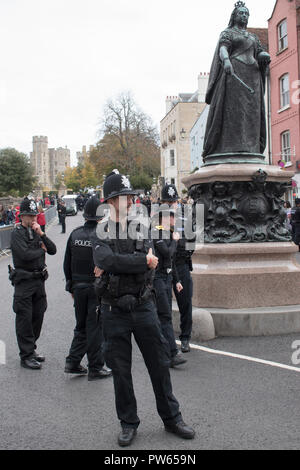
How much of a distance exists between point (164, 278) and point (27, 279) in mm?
1666

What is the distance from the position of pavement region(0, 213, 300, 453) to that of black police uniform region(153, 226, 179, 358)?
1.48 ft

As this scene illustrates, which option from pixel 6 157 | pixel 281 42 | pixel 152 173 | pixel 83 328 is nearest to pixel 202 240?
pixel 83 328

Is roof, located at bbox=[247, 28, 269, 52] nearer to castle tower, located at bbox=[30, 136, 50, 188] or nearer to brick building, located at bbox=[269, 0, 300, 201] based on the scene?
brick building, located at bbox=[269, 0, 300, 201]

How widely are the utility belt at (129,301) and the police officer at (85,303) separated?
1.68 m

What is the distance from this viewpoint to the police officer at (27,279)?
5.82 meters

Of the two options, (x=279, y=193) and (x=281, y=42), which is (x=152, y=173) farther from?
(x=279, y=193)

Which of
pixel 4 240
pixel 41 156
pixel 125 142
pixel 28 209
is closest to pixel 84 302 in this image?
pixel 28 209

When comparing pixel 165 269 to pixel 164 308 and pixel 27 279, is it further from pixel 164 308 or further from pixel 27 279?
pixel 27 279

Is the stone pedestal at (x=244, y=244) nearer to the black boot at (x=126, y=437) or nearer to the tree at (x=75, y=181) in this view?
the black boot at (x=126, y=437)

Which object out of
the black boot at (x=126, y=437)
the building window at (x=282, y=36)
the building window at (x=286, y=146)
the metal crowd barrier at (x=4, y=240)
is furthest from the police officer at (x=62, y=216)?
the black boot at (x=126, y=437)

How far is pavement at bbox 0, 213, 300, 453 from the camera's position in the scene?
370 centimetres

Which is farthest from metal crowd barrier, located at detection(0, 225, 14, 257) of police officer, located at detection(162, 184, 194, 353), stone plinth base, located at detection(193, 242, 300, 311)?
police officer, located at detection(162, 184, 194, 353)

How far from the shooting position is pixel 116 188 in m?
3.86
